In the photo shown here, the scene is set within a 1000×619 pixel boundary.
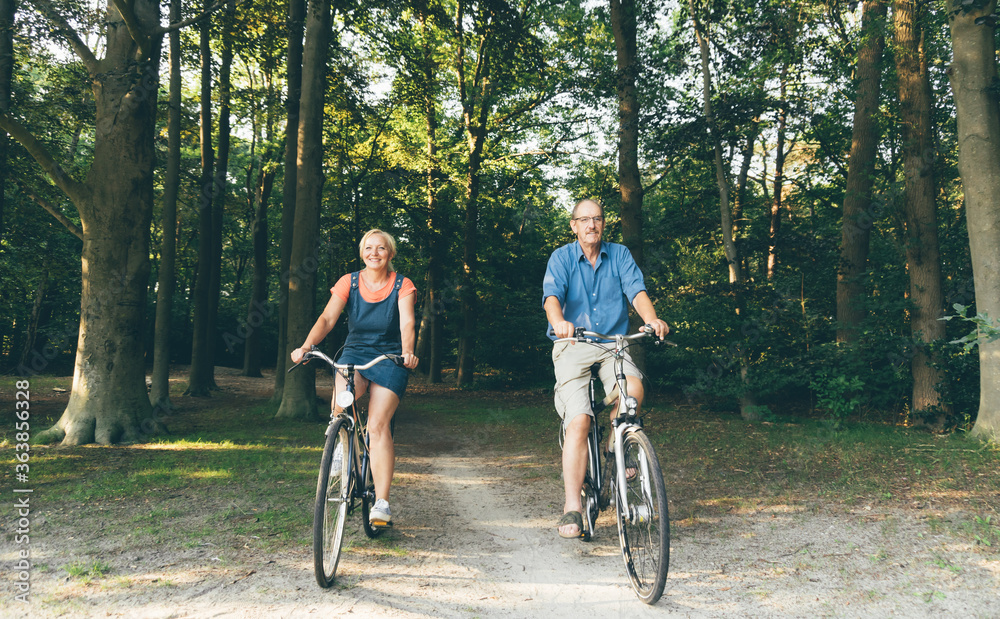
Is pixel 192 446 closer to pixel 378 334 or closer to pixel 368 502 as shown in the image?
pixel 368 502

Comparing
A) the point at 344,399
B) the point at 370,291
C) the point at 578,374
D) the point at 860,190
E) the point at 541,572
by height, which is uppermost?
the point at 860,190

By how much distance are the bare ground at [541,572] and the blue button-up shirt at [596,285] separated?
147 cm

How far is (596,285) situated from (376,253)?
57.1 inches

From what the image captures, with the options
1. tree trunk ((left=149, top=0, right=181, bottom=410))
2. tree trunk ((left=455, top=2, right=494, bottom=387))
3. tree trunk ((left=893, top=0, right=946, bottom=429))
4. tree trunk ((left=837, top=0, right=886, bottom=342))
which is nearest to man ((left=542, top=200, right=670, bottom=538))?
tree trunk ((left=893, top=0, right=946, bottom=429))

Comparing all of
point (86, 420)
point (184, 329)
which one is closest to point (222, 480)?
point (86, 420)

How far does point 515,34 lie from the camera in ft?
38.9

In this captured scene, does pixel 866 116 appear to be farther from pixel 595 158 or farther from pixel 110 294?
pixel 110 294

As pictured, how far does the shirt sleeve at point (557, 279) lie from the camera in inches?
146

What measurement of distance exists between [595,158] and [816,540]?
49.8 ft

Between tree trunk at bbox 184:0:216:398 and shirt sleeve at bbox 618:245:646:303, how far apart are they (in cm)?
1212

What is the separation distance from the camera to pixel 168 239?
36.5 ft

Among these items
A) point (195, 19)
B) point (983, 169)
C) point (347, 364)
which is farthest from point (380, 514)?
point (983, 169)

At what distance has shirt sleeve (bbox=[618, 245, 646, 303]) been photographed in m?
3.65

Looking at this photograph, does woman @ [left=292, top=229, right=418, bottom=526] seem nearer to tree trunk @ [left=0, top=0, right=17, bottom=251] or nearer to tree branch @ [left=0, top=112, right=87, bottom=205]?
tree branch @ [left=0, top=112, right=87, bottom=205]
